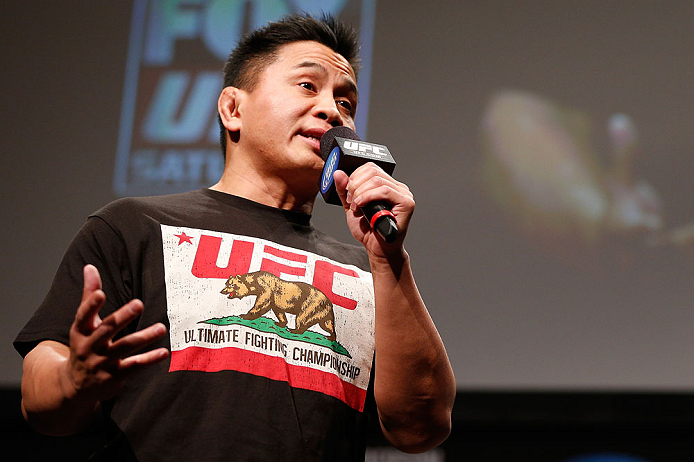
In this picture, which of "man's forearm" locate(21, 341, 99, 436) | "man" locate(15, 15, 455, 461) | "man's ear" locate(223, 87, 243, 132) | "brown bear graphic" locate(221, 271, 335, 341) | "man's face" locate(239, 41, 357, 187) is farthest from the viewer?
"man's ear" locate(223, 87, 243, 132)

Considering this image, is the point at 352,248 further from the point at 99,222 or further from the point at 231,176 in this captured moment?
the point at 99,222

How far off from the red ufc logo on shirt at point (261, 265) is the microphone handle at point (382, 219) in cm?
28

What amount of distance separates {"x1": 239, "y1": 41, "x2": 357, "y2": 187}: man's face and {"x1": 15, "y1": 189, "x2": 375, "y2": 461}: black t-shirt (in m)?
0.14

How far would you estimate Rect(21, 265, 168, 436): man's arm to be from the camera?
0.94 meters

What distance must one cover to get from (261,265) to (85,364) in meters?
0.47

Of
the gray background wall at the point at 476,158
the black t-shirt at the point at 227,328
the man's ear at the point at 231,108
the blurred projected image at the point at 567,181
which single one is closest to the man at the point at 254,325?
the black t-shirt at the point at 227,328

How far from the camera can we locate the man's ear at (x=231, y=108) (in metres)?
1.73

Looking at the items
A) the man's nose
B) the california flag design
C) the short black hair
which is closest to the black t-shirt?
the california flag design

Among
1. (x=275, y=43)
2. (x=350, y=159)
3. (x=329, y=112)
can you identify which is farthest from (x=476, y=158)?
(x=350, y=159)

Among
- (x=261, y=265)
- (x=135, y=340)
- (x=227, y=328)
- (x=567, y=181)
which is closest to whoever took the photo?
(x=135, y=340)

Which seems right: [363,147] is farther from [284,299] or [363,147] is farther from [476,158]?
[476,158]

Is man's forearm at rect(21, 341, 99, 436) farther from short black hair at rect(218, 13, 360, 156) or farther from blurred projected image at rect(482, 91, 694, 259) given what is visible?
blurred projected image at rect(482, 91, 694, 259)

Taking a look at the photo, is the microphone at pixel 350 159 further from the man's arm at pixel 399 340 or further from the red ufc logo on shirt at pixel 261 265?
the red ufc logo on shirt at pixel 261 265

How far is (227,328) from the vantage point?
1.29 m
